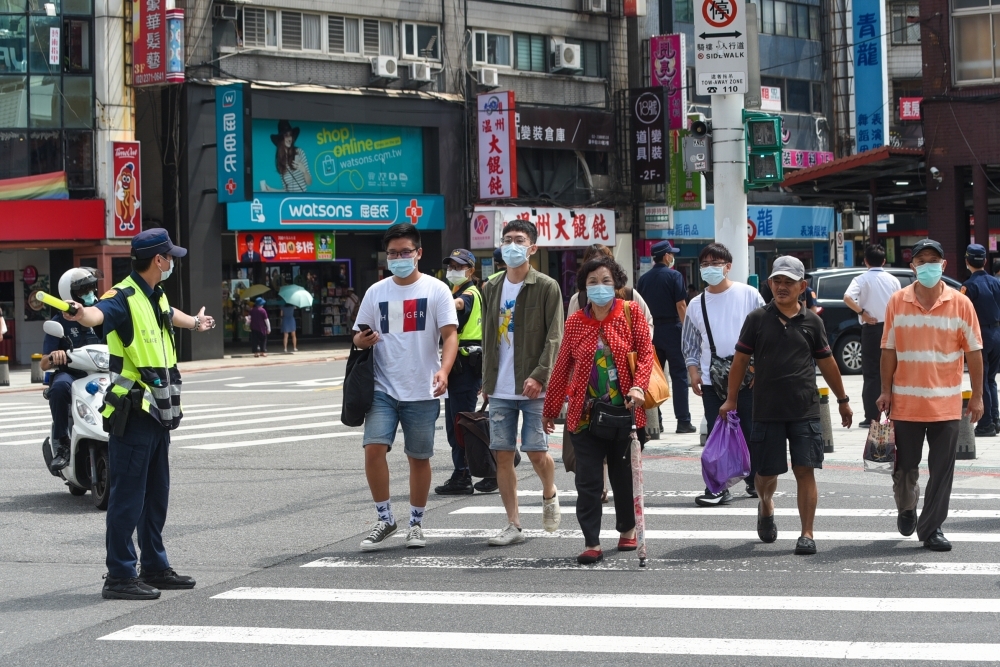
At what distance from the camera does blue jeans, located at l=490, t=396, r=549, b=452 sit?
8602mm

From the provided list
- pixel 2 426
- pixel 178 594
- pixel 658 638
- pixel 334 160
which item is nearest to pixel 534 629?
pixel 658 638

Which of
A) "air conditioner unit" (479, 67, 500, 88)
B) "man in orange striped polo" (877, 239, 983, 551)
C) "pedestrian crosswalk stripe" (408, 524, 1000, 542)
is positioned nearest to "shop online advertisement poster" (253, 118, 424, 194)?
"air conditioner unit" (479, 67, 500, 88)

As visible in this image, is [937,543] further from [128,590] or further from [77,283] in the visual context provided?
[77,283]

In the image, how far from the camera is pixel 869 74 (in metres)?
44.8

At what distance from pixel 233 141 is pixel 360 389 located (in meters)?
25.1

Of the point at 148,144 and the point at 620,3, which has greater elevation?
the point at 620,3

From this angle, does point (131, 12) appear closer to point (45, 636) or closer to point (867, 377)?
point (867, 377)

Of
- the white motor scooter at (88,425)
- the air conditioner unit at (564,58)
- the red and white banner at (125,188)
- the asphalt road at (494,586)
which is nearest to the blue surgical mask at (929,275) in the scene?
the asphalt road at (494,586)

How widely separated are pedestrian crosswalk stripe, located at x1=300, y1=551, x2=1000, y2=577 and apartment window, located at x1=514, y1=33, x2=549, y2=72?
109ft

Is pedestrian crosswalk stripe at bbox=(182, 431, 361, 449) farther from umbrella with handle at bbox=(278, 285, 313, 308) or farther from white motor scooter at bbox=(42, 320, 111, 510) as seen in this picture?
umbrella with handle at bbox=(278, 285, 313, 308)

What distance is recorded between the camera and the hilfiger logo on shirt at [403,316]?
8.62m

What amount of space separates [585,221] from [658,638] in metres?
35.5

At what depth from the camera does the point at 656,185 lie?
43.0 metres

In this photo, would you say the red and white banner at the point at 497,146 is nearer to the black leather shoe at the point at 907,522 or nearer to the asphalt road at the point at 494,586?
the asphalt road at the point at 494,586
